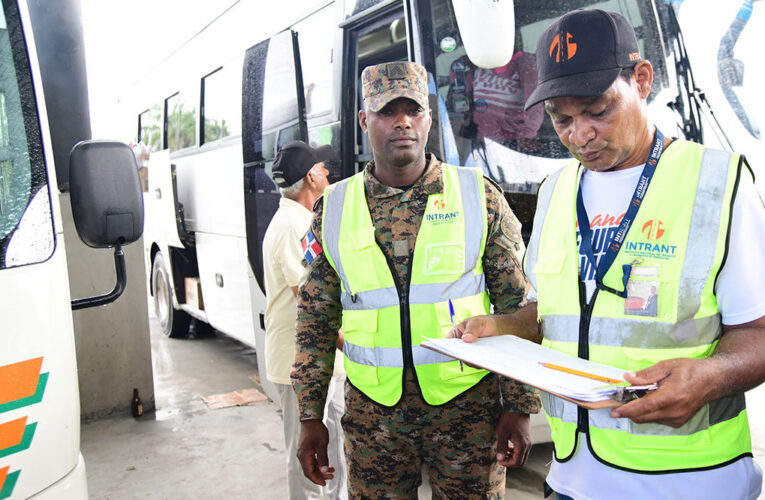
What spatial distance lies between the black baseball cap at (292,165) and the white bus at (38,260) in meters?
1.30

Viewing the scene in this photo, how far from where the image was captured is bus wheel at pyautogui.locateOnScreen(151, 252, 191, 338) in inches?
302

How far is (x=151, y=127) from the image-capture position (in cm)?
785

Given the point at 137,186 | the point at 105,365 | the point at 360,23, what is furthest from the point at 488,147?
the point at 105,365

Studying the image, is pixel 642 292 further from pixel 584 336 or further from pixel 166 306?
pixel 166 306

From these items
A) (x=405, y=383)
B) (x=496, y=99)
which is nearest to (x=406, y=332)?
(x=405, y=383)

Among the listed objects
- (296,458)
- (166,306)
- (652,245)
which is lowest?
(166,306)

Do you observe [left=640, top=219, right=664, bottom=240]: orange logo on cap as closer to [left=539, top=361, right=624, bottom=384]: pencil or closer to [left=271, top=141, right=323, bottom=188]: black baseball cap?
[left=539, top=361, right=624, bottom=384]: pencil

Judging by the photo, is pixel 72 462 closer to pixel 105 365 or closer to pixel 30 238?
pixel 30 238

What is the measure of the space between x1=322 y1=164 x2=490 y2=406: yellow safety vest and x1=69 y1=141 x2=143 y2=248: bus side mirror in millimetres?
617

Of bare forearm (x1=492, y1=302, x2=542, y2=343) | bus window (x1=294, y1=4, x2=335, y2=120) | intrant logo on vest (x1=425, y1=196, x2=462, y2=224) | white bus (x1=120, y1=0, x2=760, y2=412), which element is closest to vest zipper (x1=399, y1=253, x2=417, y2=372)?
intrant logo on vest (x1=425, y1=196, x2=462, y2=224)

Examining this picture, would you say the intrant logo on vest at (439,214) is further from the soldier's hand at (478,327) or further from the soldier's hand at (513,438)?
the soldier's hand at (513,438)

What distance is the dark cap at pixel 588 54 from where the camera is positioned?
135 cm

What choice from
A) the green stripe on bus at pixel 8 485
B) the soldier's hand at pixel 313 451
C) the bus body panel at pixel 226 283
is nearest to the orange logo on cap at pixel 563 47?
the soldier's hand at pixel 313 451

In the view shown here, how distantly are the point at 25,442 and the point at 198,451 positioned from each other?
2.97m
